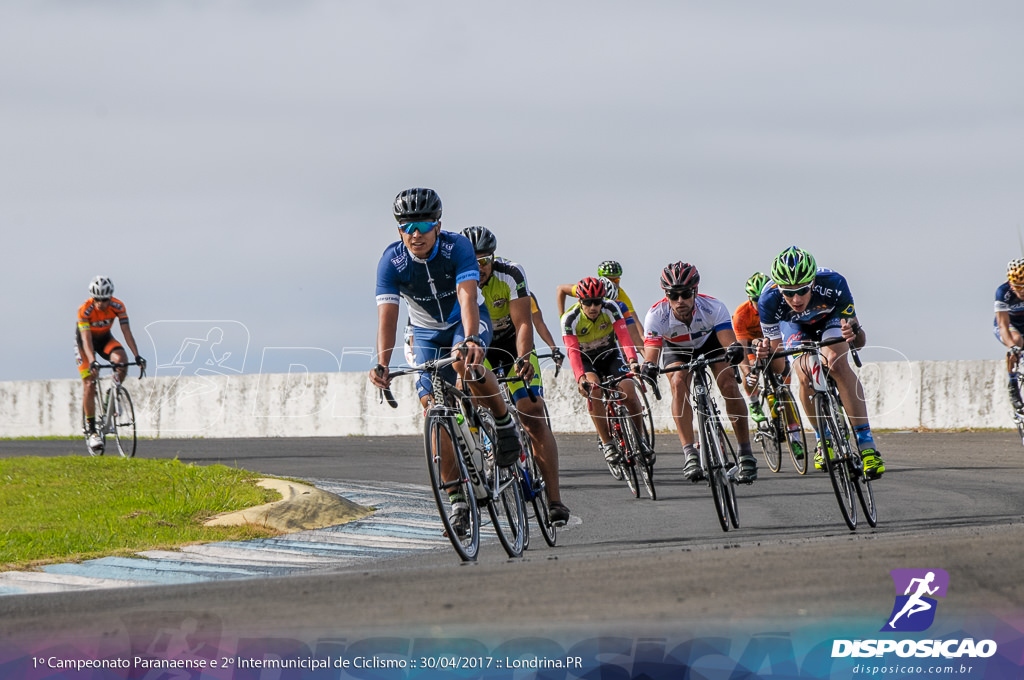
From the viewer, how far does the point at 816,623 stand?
447 centimetres

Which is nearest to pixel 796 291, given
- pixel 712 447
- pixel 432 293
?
pixel 712 447

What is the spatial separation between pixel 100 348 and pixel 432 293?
10.9 meters

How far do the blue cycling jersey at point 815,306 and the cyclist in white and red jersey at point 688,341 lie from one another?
53 centimetres

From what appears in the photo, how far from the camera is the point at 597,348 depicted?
12117 mm

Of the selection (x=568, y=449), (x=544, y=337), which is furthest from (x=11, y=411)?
(x=544, y=337)

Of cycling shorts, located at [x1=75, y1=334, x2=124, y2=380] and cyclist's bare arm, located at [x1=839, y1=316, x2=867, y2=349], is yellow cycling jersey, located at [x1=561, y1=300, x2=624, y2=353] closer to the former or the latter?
cyclist's bare arm, located at [x1=839, y1=316, x2=867, y2=349]

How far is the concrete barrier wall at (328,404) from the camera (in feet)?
69.9

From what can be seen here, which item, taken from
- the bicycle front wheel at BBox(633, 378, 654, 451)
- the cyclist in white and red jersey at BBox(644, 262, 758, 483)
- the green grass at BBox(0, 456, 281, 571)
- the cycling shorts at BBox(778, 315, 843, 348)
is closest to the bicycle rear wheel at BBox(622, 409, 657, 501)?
the bicycle front wheel at BBox(633, 378, 654, 451)

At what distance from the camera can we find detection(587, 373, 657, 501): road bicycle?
39.1ft

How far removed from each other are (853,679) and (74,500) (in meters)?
9.19

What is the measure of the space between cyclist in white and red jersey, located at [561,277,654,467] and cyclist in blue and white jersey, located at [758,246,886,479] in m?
1.63

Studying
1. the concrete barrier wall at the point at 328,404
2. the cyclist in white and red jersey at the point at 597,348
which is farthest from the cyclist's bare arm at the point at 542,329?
the concrete barrier wall at the point at 328,404

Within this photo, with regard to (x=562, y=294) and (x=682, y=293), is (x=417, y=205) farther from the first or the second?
(x=562, y=294)

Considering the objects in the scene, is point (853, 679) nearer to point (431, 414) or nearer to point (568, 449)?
point (431, 414)
